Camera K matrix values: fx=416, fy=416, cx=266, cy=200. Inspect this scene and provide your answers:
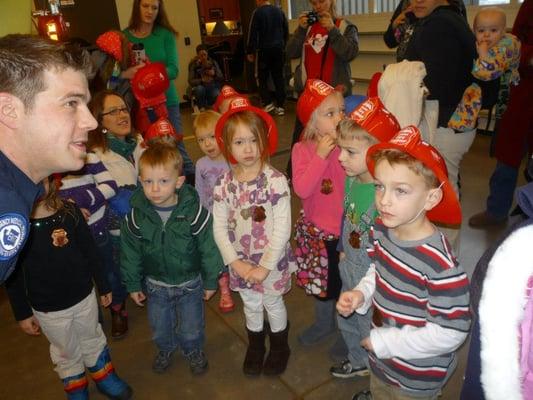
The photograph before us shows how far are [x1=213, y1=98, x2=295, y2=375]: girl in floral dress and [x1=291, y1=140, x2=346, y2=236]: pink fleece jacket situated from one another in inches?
4.0

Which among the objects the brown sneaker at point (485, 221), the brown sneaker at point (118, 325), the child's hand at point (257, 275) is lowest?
the brown sneaker at point (118, 325)

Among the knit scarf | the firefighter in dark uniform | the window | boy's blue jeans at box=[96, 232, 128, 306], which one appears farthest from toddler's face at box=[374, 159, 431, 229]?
the window

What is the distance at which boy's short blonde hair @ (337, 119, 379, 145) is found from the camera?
6.40 ft

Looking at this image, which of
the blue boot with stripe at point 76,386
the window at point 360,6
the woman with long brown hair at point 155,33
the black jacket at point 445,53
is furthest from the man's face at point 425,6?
the window at point 360,6

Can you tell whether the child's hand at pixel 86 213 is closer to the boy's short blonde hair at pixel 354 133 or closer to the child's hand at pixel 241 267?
the child's hand at pixel 241 267

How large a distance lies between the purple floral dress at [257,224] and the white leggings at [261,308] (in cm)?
6

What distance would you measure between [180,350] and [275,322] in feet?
2.51

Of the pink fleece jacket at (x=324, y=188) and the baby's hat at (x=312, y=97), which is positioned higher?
the baby's hat at (x=312, y=97)

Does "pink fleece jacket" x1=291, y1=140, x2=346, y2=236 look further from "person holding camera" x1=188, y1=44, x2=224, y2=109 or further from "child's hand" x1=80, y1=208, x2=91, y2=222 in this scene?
"person holding camera" x1=188, y1=44, x2=224, y2=109

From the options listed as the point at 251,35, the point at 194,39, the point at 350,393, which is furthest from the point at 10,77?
the point at 194,39

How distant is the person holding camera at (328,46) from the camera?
12.5ft

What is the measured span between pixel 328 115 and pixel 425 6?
1260 millimetres

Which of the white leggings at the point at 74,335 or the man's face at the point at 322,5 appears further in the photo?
the man's face at the point at 322,5

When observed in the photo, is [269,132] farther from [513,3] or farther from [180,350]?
[513,3]
